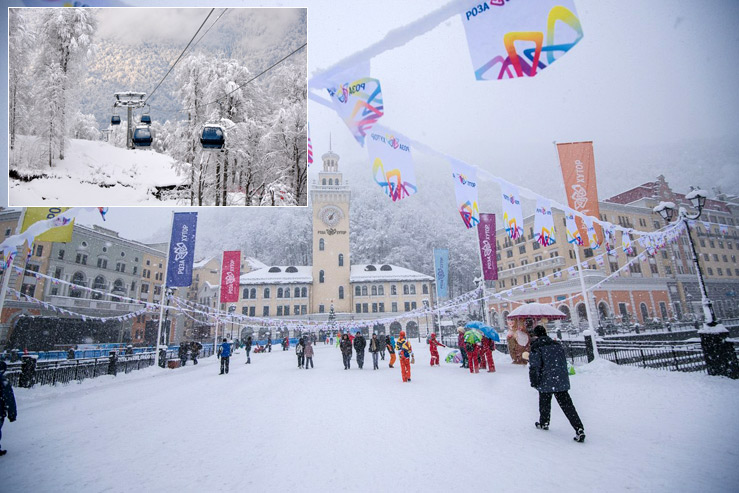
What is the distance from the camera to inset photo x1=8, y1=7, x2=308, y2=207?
308 inches

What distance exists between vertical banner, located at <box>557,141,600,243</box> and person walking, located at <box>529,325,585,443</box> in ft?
19.2

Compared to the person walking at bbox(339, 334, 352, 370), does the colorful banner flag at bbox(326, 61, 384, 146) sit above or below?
above

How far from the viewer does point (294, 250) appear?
6319 cm

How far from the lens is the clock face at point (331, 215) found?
4430cm

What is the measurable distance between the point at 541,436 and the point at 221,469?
11.1 ft

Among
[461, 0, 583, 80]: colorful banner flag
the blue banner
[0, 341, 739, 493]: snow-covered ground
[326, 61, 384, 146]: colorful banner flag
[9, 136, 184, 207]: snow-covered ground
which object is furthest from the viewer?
the blue banner

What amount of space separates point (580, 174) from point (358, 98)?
19.2 feet

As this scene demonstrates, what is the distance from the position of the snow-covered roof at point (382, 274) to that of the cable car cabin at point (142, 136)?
35883 mm

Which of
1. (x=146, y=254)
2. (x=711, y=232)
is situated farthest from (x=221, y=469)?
(x=146, y=254)

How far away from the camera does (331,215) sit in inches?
1746

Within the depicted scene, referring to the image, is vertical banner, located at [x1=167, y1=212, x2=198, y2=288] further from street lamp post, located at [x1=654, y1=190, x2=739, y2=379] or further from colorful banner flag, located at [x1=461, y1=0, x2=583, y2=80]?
street lamp post, located at [x1=654, y1=190, x2=739, y2=379]

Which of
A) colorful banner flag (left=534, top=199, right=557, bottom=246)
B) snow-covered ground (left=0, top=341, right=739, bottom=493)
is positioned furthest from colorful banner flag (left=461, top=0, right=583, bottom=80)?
snow-covered ground (left=0, top=341, right=739, bottom=493)

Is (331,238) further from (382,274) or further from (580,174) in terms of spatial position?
(580,174)

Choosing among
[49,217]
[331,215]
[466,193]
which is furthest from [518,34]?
[331,215]
